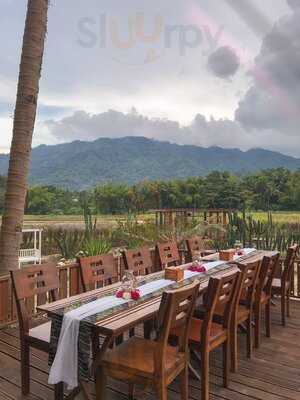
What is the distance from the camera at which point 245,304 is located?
3.68 metres

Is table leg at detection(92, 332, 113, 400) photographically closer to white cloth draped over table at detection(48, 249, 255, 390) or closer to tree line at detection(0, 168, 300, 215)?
white cloth draped over table at detection(48, 249, 255, 390)

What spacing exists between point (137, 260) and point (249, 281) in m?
1.29

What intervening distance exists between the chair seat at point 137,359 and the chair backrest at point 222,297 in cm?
31

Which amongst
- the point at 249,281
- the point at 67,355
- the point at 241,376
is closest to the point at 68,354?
the point at 67,355

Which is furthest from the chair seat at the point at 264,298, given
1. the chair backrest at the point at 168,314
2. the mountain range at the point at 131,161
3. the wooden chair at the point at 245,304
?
the mountain range at the point at 131,161

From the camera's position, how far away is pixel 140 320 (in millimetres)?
2408

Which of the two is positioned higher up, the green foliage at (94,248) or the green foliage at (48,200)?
the green foliage at (48,200)

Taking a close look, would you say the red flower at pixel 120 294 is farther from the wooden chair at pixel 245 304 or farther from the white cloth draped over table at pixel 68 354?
the wooden chair at pixel 245 304

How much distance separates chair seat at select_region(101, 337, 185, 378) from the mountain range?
4072cm

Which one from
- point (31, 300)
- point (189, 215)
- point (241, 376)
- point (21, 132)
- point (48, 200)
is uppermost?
point (21, 132)

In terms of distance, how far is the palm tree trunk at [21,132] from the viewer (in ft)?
15.0

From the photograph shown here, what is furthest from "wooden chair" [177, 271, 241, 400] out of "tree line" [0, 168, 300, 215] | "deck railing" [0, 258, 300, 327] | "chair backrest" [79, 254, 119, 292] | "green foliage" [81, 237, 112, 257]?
"tree line" [0, 168, 300, 215]

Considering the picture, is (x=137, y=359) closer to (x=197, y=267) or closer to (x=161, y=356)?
(x=161, y=356)

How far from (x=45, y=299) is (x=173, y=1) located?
7131 millimetres
